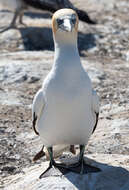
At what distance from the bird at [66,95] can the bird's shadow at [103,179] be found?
36 cm

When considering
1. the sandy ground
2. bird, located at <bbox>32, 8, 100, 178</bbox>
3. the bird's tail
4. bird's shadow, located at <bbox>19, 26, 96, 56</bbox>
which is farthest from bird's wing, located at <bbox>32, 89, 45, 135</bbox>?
the bird's tail

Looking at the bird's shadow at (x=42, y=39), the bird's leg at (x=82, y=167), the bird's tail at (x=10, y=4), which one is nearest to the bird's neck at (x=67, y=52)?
the bird's leg at (x=82, y=167)

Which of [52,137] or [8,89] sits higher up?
[52,137]

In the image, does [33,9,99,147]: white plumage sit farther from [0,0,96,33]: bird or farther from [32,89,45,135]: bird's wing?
[0,0,96,33]: bird

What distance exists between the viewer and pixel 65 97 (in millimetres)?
4680

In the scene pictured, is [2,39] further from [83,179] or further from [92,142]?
[83,179]

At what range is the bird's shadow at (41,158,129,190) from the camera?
487 cm

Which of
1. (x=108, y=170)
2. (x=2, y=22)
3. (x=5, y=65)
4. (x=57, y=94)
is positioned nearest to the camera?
(x=57, y=94)

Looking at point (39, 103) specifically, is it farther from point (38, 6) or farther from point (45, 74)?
point (38, 6)

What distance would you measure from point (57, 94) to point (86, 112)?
33 centimetres

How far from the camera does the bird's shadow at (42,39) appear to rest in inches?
434

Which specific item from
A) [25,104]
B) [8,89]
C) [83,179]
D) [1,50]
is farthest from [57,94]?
[1,50]

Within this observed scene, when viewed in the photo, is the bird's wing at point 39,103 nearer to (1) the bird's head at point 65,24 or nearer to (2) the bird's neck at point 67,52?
(2) the bird's neck at point 67,52

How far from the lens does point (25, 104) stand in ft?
25.6
